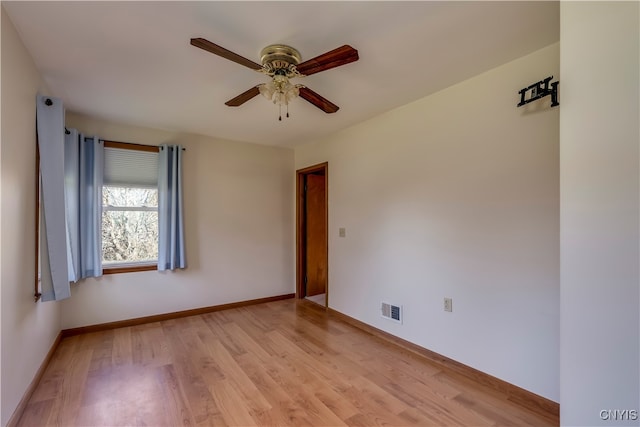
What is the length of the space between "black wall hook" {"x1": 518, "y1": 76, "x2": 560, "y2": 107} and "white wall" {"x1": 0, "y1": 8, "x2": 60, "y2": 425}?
3.15 m

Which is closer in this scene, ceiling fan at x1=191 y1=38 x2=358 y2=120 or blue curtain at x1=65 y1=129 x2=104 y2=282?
ceiling fan at x1=191 y1=38 x2=358 y2=120

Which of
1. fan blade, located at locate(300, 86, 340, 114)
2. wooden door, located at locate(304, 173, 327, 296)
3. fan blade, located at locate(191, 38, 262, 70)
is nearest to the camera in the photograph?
fan blade, located at locate(191, 38, 262, 70)

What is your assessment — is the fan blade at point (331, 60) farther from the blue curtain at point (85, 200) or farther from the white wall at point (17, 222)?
the blue curtain at point (85, 200)

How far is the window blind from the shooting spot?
3.44 metres

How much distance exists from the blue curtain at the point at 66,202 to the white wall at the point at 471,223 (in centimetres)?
277

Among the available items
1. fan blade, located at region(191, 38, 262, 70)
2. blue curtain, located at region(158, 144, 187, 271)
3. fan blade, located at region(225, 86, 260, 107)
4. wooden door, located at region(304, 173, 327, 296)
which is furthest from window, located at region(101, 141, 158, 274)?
fan blade, located at region(191, 38, 262, 70)

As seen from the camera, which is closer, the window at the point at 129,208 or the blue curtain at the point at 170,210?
the window at the point at 129,208

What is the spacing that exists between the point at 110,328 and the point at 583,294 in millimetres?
4259

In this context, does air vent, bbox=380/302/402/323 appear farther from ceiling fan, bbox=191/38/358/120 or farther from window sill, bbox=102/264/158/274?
window sill, bbox=102/264/158/274

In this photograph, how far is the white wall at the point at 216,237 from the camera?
11.3 feet

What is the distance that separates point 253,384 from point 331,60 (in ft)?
7.72

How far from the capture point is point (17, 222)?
1892mm

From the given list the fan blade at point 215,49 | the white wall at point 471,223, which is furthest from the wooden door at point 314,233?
the fan blade at point 215,49

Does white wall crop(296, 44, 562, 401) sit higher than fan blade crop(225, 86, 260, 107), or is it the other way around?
fan blade crop(225, 86, 260, 107)
